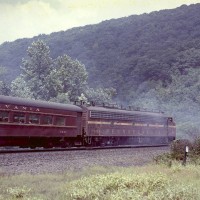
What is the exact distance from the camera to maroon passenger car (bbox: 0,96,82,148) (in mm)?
26078

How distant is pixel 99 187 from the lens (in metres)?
13.0

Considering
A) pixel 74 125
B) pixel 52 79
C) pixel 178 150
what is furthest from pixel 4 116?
pixel 52 79

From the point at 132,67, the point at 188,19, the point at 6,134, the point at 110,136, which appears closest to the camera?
the point at 6,134

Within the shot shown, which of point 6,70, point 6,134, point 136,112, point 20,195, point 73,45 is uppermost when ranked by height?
point 73,45

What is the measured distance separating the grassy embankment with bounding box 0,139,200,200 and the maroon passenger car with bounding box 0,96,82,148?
31.5 ft

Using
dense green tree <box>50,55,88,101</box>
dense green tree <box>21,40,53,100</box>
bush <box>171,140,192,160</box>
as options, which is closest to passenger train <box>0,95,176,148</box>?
bush <box>171,140,192,160</box>

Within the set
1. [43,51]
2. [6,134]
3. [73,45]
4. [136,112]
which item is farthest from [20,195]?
[73,45]

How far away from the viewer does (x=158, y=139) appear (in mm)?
50094

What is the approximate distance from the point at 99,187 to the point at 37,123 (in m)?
16.2

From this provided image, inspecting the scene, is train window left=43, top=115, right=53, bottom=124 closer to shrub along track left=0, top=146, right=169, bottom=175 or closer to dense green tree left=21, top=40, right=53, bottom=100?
shrub along track left=0, top=146, right=169, bottom=175

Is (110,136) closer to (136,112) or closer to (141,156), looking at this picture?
(136,112)

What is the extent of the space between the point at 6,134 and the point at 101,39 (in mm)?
135514

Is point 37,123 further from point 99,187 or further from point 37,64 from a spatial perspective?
point 37,64

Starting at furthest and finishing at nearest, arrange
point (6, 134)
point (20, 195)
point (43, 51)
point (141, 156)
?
point (43, 51) → point (141, 156) → point (6, 134) → point (20, 195)
